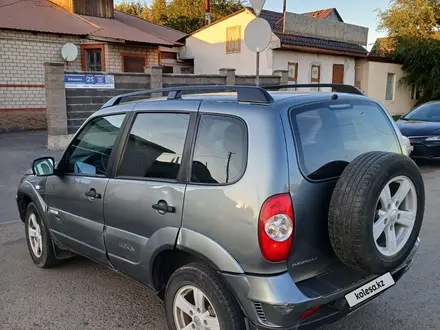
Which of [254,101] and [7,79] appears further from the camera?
[7,79]

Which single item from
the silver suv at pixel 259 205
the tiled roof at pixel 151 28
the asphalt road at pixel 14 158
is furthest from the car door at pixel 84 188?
the tiled roof at pixel 151 28

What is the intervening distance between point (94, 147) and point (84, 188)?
0.39 m

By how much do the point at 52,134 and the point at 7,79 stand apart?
18.8 feet

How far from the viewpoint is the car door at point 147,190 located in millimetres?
2727

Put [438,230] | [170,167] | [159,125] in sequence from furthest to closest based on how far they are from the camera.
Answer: [438,230]
[159,125]
[170,167]

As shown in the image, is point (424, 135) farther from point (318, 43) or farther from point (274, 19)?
point (274, 19)

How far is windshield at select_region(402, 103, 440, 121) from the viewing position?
996 cm

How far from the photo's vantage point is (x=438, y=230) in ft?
17.1

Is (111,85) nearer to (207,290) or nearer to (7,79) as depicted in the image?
(7,79)

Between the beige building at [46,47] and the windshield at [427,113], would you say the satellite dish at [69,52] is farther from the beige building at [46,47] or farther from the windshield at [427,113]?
the windshield at [427,113]

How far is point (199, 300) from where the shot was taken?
2.58 metres

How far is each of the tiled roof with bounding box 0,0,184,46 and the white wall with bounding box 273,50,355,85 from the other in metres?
5.08

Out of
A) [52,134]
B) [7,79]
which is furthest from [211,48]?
[52,134]

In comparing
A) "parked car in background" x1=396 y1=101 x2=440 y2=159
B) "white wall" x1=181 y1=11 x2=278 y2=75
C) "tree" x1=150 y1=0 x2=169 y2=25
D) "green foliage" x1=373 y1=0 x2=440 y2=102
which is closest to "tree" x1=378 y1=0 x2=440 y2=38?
"green foliage" x1=373 y1=0 x2=440 y2=102
